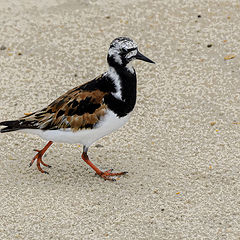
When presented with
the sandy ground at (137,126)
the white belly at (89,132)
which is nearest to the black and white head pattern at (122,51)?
the white belly at (89,132)

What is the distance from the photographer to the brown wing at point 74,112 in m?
5.42

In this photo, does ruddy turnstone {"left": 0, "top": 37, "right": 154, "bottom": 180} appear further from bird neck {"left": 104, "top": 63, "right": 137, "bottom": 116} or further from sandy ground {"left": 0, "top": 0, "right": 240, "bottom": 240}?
sandy ground {"left": 0, "top": 0, "right": 240, "bottom": 240}

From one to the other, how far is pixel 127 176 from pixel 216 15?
157 inches

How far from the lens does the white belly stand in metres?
5.40

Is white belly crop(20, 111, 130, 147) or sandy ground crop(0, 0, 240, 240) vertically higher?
white belly crop(20, 111, 130, 147)

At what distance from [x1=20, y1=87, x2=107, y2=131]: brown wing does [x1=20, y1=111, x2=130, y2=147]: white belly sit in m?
0.04

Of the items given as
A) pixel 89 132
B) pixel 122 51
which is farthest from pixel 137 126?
pixel 122 51

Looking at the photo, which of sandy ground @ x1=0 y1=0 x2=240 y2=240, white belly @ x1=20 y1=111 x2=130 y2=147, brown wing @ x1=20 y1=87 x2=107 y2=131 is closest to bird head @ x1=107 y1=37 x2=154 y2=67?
brown wing @ x1=20 y1=87 x2=107 y2=131

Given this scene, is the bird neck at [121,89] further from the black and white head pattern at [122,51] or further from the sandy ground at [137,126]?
the sandy ground at [137,126]

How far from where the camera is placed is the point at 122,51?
17.5ft

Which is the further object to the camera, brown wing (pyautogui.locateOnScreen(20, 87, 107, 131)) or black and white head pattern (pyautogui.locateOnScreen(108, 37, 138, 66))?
brown wing (pyautogui.locateOnScreen(20, 87, 107, 131))

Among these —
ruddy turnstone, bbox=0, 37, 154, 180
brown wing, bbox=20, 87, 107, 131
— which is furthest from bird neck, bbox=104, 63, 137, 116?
brown wing, bbox=20, 87, 107, 131

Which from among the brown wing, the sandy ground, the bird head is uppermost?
the bird head

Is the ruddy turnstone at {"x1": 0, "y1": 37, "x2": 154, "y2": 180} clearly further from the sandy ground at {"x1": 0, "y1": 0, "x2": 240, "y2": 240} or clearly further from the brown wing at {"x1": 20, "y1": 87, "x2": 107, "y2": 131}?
the sandy ground at {"x1": 0, "y1": 0, "x2": 240, "y2": 240}
